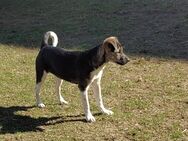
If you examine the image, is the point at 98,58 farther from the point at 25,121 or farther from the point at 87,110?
the point at 25,121

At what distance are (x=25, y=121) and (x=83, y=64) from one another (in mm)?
1114

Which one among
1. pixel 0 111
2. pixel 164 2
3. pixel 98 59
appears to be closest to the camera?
pixel 98 59

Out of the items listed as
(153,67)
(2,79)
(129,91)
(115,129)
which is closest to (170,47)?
(153,67)

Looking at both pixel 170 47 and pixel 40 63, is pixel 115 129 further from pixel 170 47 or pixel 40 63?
pixel 170 47

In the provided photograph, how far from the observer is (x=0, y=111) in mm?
7195

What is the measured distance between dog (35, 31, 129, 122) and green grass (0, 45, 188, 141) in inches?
10.4

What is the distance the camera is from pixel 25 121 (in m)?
6.80

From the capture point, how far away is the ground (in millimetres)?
6543

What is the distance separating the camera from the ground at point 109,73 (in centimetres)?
654

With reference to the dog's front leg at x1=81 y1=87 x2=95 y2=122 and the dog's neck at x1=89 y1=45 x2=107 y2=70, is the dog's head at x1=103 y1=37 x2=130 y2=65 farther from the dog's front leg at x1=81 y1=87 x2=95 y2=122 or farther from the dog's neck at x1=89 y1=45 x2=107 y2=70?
the dog's front leg at x1=81 y1=87 x2=95 y2=122

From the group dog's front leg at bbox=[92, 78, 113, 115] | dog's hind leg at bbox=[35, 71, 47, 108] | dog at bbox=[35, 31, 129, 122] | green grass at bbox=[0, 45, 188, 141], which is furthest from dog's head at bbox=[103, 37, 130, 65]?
dog's hind leg at bbox=[35, 71, 47, 108]

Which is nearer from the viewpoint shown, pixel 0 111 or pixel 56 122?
pixel 56 122

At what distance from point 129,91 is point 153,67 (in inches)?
53.2

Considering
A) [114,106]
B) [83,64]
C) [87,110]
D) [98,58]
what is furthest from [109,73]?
[98,58]
